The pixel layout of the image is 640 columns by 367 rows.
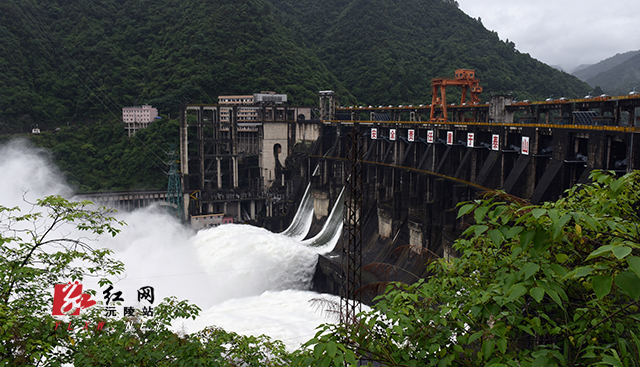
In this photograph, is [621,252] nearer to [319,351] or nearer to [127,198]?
[319,351]

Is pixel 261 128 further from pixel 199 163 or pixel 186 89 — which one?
pixel 186 89

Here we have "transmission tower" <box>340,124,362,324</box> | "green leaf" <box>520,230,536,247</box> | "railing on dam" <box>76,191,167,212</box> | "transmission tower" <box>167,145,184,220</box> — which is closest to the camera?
"green leaf" <box>520,230,536,247</box>

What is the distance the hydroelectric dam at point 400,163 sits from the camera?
21938 mm

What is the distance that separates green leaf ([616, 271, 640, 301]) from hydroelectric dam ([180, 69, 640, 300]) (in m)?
5.37

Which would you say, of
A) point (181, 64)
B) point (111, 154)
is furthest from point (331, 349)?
point (181, 64)

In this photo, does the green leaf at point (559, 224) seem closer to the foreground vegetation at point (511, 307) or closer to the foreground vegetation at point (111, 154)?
the foreground vegetation at point (511, 307)

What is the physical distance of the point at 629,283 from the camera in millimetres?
3539

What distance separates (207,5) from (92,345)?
77707mm

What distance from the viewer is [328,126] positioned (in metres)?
50.9

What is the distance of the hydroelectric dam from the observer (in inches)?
864

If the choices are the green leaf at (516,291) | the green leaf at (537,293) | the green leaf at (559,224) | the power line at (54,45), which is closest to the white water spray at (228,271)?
the green leaf at (516,291)

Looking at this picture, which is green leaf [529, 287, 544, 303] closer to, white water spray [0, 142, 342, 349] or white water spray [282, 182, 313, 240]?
white water spray [0, 142, 342, 349]

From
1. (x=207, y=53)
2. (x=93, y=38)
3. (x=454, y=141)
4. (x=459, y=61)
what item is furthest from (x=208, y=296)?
(x=459, y=61)

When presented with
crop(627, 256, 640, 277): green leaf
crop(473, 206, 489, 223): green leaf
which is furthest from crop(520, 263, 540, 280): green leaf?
crop(627, 256, 640, 277): green leaf
